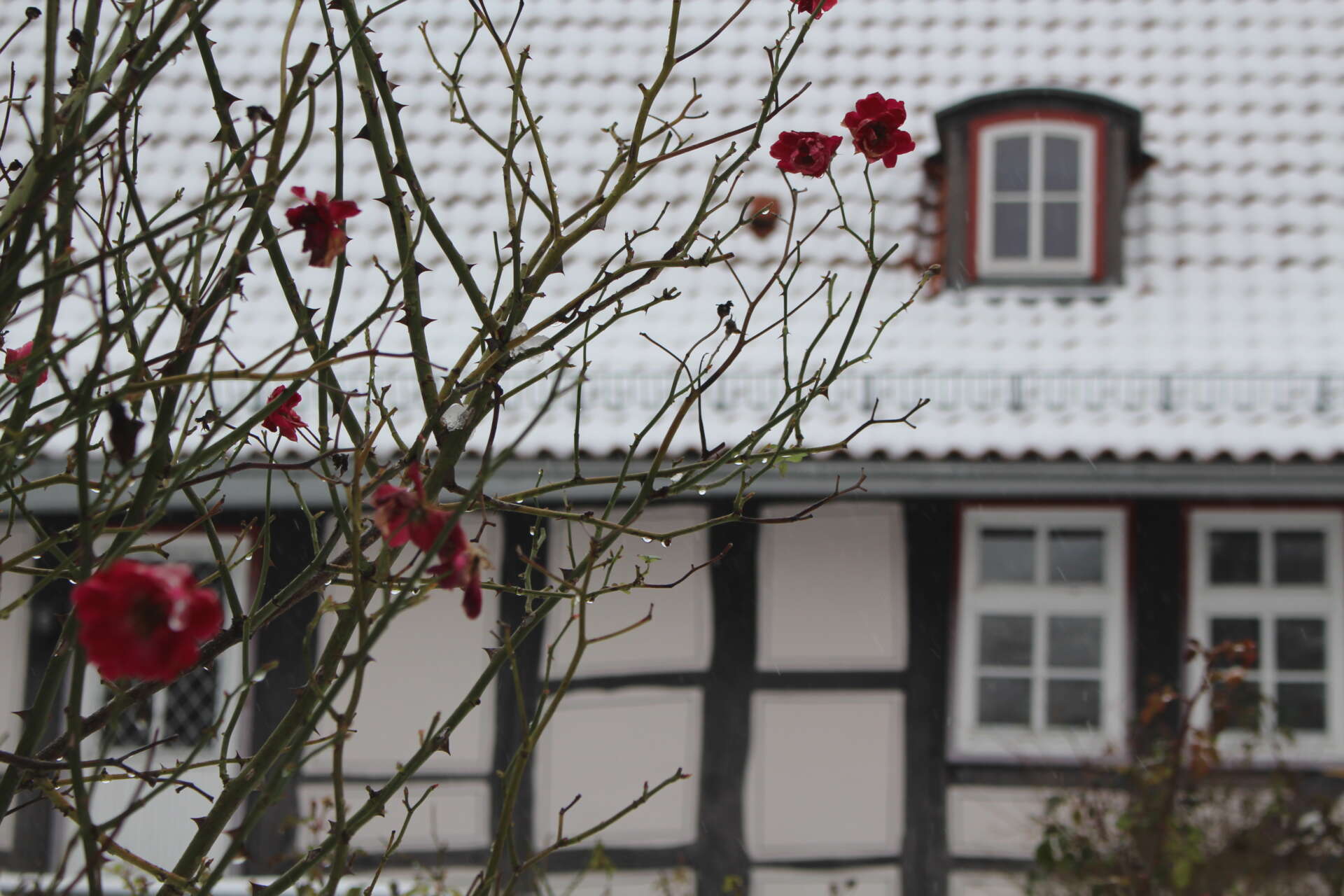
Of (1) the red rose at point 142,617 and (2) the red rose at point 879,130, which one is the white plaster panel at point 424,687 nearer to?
(2) the red rose at point 879,130

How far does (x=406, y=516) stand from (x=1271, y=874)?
4.32 m

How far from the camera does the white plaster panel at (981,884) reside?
543 centimetres

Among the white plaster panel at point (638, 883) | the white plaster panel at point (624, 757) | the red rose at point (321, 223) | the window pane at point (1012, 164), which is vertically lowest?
the white plaster panel at point (638, 883)

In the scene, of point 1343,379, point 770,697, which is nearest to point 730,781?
point 770,697

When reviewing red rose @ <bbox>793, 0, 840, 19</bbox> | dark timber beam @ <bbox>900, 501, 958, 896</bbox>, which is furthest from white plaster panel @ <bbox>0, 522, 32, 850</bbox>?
red rose @ <bbox>793, 0, 840, 19</bbox>

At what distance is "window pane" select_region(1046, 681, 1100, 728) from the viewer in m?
5.61

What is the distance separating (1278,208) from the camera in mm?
6270

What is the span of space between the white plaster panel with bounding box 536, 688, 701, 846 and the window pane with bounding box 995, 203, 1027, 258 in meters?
2.48

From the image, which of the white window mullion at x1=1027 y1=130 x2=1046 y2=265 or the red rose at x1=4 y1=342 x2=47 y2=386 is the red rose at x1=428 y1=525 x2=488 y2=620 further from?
the white window mullion at x1=1027 y1=130 x2=1046 y2=265

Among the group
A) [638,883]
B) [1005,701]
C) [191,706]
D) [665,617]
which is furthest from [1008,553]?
[191,706]

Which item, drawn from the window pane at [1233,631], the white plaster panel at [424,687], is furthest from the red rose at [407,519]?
the window pane at [1233,631]

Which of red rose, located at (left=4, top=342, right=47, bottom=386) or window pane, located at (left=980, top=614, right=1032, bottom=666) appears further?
window pane, located at (left=980, top=614, right=1032, bottom=666)

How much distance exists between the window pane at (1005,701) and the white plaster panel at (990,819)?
0.30 meters

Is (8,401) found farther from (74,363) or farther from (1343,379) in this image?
(1343,379)
